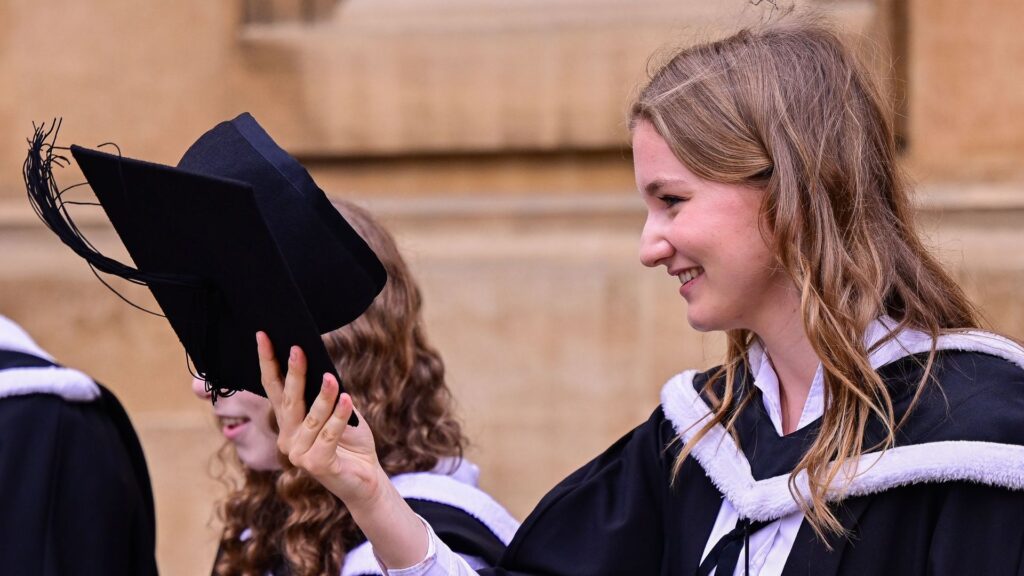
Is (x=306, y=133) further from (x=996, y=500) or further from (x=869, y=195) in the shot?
(x=996, y=500)

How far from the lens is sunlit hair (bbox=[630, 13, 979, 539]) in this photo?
2154 millimetres

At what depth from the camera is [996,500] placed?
2039 millimetres

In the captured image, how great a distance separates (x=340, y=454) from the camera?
7.13ft

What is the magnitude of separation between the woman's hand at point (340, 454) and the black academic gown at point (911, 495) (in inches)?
15.6

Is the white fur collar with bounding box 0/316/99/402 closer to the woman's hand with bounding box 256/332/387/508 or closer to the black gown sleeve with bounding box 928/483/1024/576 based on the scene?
the woman's hand with bounding box 256/332/387/508

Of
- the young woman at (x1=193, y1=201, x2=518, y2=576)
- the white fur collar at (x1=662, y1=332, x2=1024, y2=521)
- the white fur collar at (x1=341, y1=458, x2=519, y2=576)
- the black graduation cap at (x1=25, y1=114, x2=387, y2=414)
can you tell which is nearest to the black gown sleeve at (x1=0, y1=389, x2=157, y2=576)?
the young woman at (x1=193, y1=201, x2=518, y2=576)

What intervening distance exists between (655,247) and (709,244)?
0.30 feet

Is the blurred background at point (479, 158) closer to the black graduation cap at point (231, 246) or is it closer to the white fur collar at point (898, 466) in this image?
the white fur collar at point (898, 466)

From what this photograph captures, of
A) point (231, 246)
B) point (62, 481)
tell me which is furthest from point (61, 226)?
point (62, 481)

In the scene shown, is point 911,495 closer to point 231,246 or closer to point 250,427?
point 231,246

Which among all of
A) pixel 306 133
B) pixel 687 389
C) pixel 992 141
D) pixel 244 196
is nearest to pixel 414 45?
pixel 306 133

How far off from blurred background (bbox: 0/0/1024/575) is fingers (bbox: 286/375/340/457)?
2.39 m

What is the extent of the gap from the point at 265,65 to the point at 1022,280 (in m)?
2.77

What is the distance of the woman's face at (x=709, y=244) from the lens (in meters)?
2.18
